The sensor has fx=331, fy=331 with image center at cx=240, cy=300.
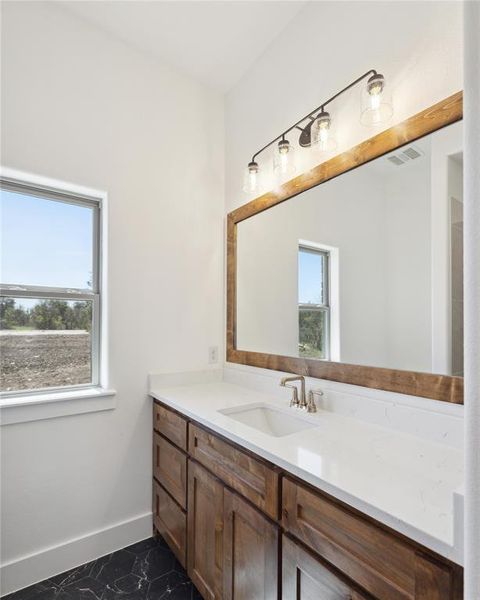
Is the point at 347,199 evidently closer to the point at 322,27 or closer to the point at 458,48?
→ the point at 458,48

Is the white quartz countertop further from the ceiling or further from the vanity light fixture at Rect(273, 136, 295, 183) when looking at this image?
the ceiling

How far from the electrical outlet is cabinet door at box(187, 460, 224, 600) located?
0.80 metres

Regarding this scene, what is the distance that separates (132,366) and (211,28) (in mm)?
2045

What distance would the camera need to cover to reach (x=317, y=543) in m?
0.94

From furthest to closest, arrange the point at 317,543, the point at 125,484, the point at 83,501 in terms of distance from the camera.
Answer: the point at 125,484 → the point at 83,501 → the point at 317,543

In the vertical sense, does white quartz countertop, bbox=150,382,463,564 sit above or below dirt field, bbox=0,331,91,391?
below

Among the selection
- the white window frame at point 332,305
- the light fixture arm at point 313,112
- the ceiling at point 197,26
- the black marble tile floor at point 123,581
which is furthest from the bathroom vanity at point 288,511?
the ceiling at point 197,26

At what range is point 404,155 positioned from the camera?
1.32 metres

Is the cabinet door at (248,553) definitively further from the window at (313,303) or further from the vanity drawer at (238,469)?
the window at (313,303)

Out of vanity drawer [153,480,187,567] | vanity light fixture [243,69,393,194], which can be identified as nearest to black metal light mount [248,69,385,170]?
vanity light fixture [243,69,393,194]

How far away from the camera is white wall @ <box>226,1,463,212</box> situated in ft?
3.97

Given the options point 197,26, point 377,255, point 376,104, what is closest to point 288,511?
point 377,255

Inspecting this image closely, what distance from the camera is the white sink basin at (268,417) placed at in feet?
5.18

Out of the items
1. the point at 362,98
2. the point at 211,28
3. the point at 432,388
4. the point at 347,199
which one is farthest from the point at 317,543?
the point at 211,28
